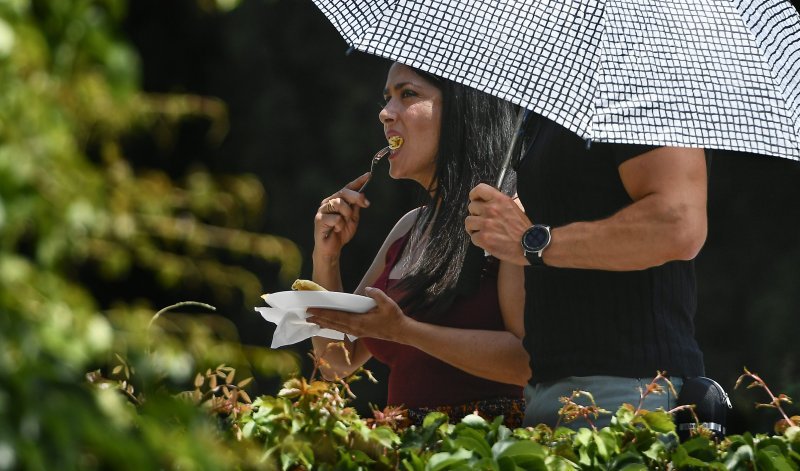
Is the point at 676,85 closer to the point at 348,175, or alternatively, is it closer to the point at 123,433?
the point at 123,433

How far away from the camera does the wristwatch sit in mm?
3020

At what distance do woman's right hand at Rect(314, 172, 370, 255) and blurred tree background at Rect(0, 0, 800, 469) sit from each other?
285 mm

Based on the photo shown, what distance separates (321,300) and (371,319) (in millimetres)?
134


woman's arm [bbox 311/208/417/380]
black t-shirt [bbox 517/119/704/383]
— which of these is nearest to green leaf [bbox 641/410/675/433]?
black t-shirt [bbox 517/119/704/383]

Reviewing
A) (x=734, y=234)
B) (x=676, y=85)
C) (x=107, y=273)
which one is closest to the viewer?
(x=107, y=273)

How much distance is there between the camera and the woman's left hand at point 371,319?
3299mm

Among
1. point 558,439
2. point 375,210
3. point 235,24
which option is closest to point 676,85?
point 558,439

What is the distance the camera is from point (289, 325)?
337 centimetres

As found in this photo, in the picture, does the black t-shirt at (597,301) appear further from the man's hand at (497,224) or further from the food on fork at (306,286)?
the food on fork at (306,286)

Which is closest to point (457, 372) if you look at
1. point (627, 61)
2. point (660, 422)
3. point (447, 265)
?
point (447, 265)

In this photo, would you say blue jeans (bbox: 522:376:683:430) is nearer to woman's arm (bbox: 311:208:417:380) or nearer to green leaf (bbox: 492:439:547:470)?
green leaf (bbox: 492:439:547:470)

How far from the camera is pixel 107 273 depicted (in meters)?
1.22

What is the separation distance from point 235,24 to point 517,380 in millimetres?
6331

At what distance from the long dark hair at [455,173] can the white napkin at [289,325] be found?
0.84 feet
